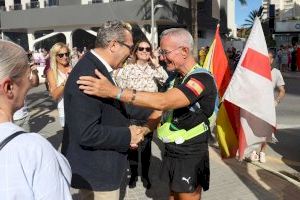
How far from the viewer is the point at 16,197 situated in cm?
160

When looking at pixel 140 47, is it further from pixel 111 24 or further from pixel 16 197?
pixel 16 197

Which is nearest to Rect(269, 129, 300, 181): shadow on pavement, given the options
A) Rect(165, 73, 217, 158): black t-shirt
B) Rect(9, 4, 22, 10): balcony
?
Rect(165, 73, 217, 158): black t-shirt

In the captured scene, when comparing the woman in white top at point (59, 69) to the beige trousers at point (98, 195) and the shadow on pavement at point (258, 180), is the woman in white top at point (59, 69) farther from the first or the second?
the beige trousers at point (98, 195)

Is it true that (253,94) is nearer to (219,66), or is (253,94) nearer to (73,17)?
(219,66)

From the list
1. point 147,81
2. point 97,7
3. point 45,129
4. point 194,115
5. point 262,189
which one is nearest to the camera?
point 194,115

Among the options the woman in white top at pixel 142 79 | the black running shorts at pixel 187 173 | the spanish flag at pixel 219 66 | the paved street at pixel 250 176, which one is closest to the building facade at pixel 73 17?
the paved street at pixel 250 176

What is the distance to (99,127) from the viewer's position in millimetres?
2764

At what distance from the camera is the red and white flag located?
4.82 metres

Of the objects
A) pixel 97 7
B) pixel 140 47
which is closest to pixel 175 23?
pixel 97 7

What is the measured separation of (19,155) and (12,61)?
1.16ft

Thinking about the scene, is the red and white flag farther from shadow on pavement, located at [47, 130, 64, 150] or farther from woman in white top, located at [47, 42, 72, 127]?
shadow on pavement, located at [47, 130, 64, 150]

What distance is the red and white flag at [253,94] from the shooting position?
482 cm

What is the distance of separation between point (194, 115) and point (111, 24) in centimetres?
94

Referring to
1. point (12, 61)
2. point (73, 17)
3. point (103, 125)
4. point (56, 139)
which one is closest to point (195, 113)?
point (103, 125)
